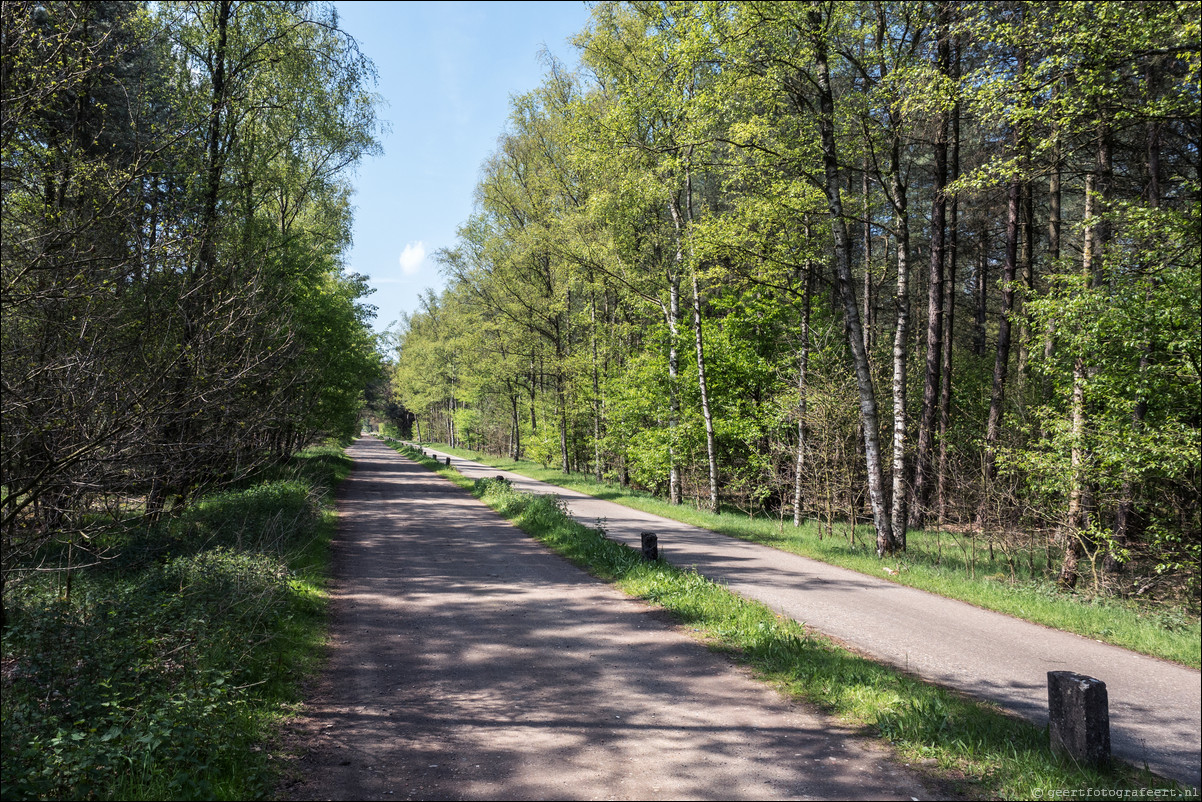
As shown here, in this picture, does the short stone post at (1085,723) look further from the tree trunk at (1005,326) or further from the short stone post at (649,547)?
the tree trunk at (1005,326)

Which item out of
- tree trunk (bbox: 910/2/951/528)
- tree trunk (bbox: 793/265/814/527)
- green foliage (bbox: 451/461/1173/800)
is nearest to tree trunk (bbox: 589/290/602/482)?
tree trunk (bbox: 793/265/814/527)

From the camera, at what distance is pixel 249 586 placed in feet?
23.3

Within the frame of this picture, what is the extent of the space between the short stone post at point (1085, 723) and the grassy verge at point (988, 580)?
3387 millimetres

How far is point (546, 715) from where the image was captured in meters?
5.18

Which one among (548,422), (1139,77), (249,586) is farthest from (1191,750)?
(548,422)

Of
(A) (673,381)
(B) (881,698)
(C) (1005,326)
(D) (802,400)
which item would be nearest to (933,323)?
(C) (1005,326)

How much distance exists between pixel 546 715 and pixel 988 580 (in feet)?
27.9

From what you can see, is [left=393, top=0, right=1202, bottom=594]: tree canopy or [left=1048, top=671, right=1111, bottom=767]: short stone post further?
[left=393, top=0, right=1202, bottom=594]: tree canopy

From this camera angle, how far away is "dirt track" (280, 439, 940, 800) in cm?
412

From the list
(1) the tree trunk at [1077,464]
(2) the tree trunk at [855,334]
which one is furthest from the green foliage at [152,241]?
(1) the tree trunk at [1077,464]

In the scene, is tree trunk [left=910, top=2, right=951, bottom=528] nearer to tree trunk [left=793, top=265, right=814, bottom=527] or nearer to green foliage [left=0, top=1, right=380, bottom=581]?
tree trunk [left=793, top=265, right=814, bottom=527]

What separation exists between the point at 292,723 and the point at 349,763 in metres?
0.95

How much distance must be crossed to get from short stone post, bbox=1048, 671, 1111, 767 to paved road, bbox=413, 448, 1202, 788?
0.58m

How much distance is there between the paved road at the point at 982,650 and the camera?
491cm
